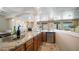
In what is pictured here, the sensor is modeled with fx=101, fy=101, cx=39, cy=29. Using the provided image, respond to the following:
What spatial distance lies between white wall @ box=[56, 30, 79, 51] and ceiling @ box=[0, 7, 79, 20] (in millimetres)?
240

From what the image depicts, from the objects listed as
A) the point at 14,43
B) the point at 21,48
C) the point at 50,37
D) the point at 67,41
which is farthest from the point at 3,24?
the point at 67,41

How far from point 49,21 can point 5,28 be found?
613 millimetres

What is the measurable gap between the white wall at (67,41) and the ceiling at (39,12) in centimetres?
24

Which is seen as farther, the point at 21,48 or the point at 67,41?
the point at 67,41

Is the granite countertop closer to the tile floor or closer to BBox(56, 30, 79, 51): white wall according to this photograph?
the tile floor

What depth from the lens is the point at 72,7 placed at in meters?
1.38

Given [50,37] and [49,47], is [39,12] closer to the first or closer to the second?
[50,37]

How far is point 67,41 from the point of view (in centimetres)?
144

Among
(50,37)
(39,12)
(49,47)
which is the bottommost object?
(49,47)

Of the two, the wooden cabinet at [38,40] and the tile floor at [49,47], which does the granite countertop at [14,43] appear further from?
the tile floor at [49,47]

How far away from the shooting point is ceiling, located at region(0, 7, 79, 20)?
4.50ft

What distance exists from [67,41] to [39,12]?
0.57 m
